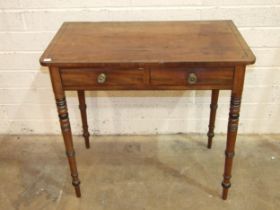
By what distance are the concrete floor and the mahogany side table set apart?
1.17 feet

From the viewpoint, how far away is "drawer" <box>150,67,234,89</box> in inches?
53.2

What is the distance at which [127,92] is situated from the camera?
206 cm

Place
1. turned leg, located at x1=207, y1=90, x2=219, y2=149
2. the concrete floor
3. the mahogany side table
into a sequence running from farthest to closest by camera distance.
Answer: turned leg, located at x1=207, y1=90, x2=219, y2=149 < the concrete floor < the mahogany side table

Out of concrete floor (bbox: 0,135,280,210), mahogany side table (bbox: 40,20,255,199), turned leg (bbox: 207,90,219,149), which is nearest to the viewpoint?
mahogany side table (bbox: 40,20,255,199)

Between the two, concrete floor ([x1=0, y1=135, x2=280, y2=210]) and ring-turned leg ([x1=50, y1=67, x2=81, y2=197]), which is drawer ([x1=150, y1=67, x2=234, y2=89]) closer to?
ring-turned leg ([x1=50, y1=67, x2=81, y2=197])

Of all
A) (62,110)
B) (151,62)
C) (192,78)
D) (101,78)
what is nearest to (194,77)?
(192,78)

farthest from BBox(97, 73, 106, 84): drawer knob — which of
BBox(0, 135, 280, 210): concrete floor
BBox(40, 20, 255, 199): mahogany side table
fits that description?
BBox(0, 135, 280, 210): concrete floor

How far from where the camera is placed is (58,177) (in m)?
1.92

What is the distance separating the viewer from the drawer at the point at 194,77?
1.35 meters

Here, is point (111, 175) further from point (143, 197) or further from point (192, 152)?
point (192, 152)

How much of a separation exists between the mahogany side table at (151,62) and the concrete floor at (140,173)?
355 mm

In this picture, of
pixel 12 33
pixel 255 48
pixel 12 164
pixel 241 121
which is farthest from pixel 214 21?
→ pixel 12 164

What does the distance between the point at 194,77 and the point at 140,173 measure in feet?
2.60

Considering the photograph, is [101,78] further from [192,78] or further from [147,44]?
[192,78]
